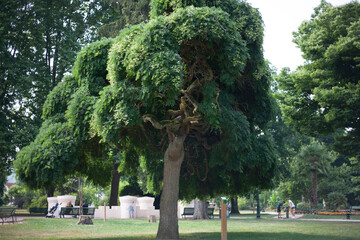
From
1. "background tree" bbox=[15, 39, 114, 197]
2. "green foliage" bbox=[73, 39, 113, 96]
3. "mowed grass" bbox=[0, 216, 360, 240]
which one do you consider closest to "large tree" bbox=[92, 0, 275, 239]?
"background tree" bbox=[15, 39, 114, 197]

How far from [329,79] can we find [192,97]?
13.0 m

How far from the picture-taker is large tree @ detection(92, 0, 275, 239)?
1421 centimetres

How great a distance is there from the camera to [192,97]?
16.0m

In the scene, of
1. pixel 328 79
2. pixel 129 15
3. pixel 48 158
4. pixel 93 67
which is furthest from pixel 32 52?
pixel 328 79

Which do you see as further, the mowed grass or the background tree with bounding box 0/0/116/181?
the background tree with bounding box 0/0/116/181

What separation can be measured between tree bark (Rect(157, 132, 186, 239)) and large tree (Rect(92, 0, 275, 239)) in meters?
0.04

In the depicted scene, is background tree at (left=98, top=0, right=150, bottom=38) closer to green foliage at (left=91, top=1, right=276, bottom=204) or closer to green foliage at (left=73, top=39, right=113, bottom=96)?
green foliage at (left=73, top=39, right=113, bottom=96)

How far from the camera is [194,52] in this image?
1564 cm

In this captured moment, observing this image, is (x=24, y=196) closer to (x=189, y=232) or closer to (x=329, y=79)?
(x=189, y=232)

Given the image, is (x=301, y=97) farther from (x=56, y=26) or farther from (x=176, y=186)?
(x=56, y=26)

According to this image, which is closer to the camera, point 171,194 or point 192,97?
point 192,97

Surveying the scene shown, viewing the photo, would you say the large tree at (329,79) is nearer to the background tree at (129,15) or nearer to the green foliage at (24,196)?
the background tree at (129,15)

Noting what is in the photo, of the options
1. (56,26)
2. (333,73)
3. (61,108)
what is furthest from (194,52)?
(56,26)

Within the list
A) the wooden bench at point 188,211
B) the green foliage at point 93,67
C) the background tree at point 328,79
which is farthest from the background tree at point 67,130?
the wooden bench at point 188,211
